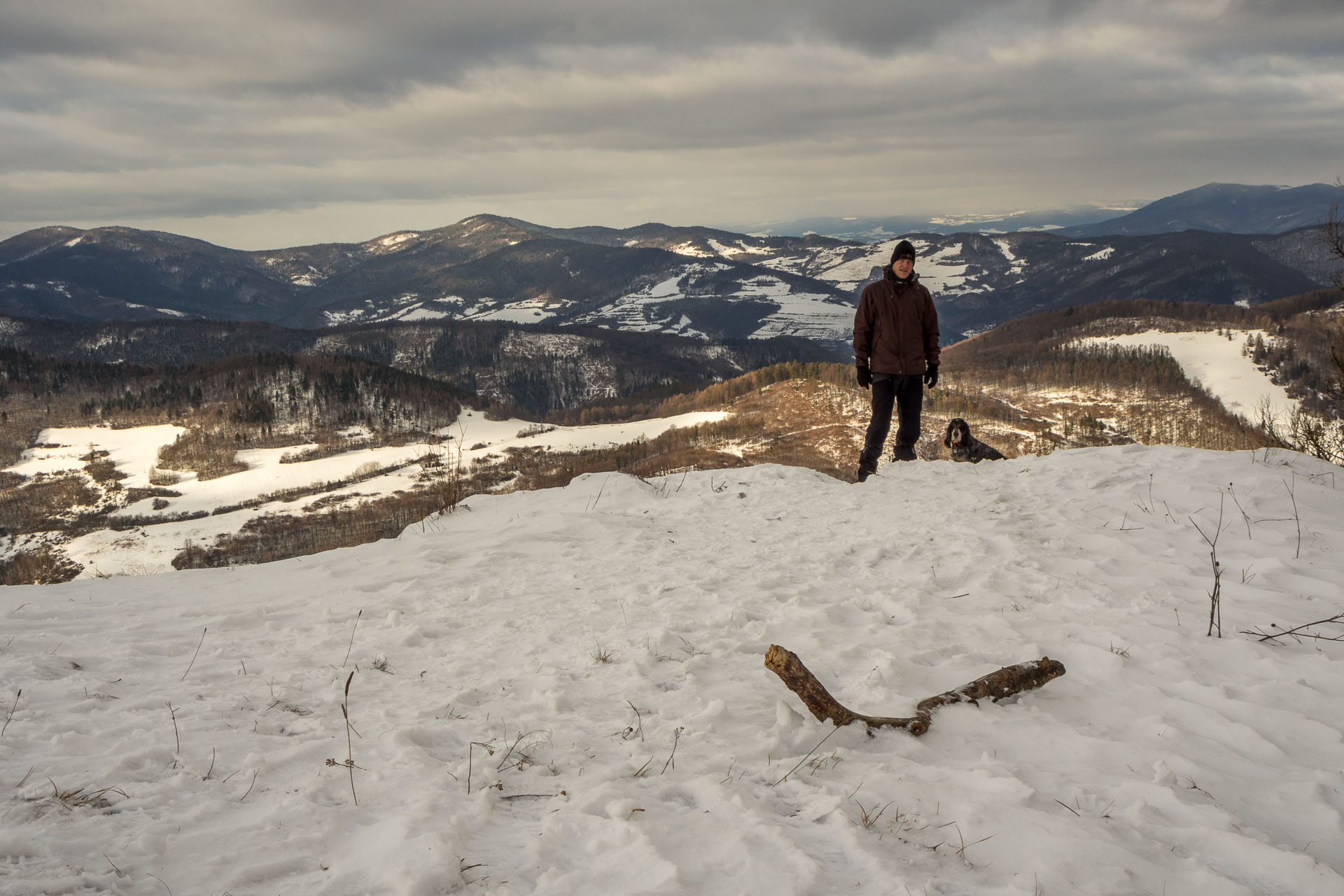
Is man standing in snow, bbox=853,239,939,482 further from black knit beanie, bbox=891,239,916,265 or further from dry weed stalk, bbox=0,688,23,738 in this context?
dry weed stalk, bbox=0,688,23,738

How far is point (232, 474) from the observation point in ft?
462

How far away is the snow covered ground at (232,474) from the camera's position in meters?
105

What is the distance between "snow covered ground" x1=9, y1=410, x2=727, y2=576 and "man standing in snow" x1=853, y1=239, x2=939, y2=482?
310ft

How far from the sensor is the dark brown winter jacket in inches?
451

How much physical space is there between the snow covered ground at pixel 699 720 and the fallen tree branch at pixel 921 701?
0.10 m

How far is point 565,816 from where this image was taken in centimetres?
312

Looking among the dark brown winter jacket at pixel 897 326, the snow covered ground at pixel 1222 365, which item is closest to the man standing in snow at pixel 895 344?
the dark brown winter jacket at pixel 897 326

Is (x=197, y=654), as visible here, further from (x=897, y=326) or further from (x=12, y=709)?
(x=897, y=326)

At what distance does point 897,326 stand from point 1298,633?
299 inches

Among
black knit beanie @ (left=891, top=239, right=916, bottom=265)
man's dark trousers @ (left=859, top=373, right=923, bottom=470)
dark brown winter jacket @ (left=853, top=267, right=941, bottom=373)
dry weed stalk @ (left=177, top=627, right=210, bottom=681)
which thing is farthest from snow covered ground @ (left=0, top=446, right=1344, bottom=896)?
black knit beanie @ (left=891, top=239, right=916, bottom=265)

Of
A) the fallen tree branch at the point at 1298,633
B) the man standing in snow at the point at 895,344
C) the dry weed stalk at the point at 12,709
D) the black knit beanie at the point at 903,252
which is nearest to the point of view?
the dry weed stalk at the point at 12,709

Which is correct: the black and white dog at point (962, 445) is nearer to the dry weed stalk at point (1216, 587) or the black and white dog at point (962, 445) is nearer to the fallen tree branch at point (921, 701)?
the dry weed stalk at point (1216, 587)

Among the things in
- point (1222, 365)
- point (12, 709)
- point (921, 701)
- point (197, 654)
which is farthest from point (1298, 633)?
point (1222, 365)

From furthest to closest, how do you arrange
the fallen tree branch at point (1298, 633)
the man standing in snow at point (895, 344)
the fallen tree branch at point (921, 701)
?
1. the man standing in snow at point (895, 344)
2. the fallen tree branch at point (1298, 633)
3. the fallen tree branch at point (921, 701)
